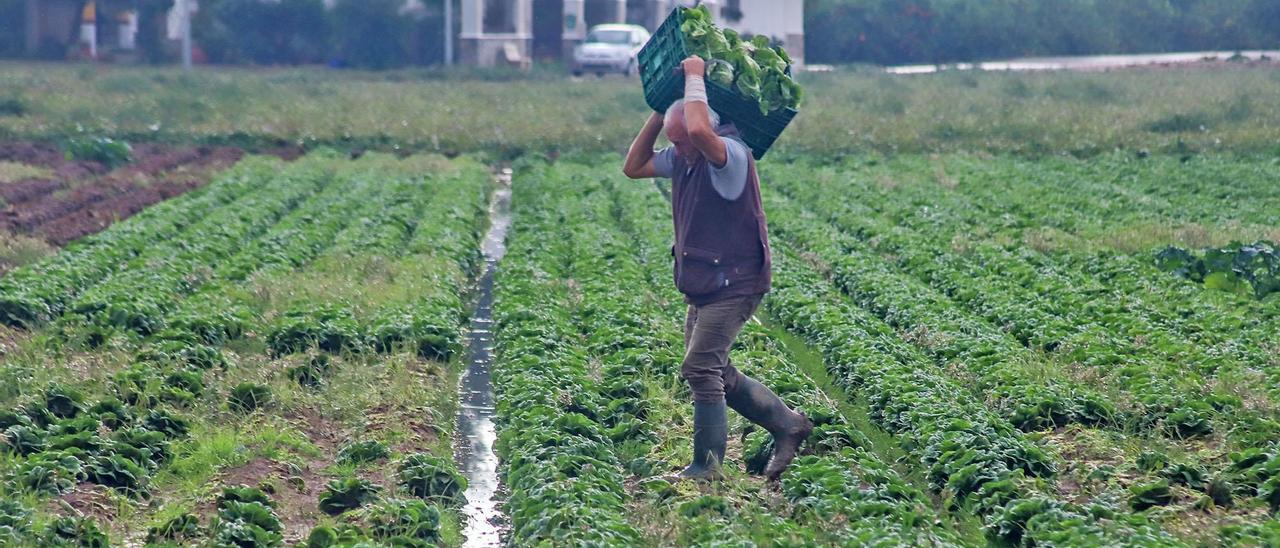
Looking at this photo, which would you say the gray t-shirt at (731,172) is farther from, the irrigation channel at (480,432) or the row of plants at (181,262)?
the row of plants at (181,262)

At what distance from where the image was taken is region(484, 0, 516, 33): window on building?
52.5m

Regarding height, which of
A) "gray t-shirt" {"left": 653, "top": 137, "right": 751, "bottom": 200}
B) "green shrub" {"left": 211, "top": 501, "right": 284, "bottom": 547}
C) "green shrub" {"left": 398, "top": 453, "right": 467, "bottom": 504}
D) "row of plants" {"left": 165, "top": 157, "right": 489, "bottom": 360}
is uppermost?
"gray t-shirt" {"left": 653, "top": 137, "right": 751, "bottom": 200}

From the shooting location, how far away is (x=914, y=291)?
11.3m

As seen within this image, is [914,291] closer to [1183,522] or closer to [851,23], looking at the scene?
[1183,522]

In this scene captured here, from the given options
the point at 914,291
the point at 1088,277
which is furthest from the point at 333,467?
the point at 1088,277

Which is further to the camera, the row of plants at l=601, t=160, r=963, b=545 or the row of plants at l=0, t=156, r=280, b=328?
the row of plants at l=0, t=156, r=280, b=328

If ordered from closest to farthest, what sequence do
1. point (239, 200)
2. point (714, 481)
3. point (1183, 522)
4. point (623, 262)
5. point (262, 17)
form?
point (1183, 522) → point (714, 481) → point (623, 262) → point (239, 200) → point (262, 17)

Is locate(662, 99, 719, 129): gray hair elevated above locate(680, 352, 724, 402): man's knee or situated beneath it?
elevated above

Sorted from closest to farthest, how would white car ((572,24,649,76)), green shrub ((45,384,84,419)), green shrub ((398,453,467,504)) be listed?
green shrub ((398,453,467,504)), green shrub ((45,384,84,419)), white car ((572,24,649,76))

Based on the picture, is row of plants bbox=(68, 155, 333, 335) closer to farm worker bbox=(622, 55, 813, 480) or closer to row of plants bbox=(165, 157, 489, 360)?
row of plants bbox=(165, 157, 489, 360)

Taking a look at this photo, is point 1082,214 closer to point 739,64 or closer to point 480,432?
point 480,432

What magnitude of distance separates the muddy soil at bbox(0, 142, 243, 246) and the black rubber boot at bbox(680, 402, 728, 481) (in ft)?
32.5

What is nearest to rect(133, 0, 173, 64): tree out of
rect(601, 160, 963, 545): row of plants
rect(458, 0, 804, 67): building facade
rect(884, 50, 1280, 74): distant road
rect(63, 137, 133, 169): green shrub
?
rect(458, 0, 804, 67): building facade

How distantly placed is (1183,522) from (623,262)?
7.14m
